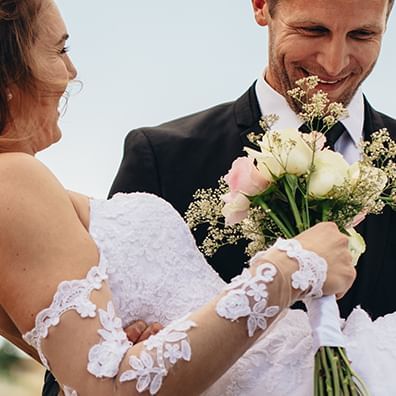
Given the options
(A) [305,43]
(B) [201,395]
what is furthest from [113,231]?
(A) [305,43]

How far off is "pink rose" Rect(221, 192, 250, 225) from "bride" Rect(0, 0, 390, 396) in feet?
0.75

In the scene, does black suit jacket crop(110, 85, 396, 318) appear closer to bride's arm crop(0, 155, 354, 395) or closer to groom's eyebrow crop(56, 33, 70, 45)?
groom's eyebrow crop(56, 33, 70, 45)

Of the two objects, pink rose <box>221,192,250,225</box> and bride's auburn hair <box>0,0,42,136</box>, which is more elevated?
bride's auburn hair <box>0,0,42,136</box>

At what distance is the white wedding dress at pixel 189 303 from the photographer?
3.35m

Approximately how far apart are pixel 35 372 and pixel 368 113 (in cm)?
383

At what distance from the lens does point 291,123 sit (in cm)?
509

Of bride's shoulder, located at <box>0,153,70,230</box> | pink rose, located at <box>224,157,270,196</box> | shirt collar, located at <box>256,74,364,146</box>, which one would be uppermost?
bride's shoulder, located at <box>0,153,70,230</box>

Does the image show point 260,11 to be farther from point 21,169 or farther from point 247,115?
point 21,169

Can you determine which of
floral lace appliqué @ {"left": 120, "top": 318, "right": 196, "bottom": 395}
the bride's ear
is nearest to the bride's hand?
floral lace appliqué @ {"left": 120, "top": 318, "right": 196, "bottom": 395}

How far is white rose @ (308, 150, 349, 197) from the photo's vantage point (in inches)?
133

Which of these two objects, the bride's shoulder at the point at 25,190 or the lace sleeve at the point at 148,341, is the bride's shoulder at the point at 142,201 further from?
the lace sleeve at the point at 148,341

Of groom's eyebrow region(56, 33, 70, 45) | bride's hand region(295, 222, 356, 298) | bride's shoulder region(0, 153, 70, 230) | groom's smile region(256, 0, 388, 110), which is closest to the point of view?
bride's shoulder region(0, 153, 70, 230)

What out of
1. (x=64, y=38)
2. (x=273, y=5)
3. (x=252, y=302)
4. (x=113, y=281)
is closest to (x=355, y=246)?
(x=252, y=302)

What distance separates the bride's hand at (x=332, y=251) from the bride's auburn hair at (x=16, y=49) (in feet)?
3.63
